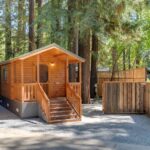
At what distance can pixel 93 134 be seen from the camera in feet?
30.5

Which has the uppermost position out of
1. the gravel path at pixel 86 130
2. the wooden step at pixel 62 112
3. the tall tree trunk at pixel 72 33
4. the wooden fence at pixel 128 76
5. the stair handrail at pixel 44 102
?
the tall tree trunk at pixel 72 33

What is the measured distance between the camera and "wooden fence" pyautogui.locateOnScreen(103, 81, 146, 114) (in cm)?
1346

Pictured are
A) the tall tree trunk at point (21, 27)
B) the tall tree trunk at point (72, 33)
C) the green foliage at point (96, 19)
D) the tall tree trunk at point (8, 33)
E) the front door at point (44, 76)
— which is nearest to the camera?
the front door at point (44, 76)

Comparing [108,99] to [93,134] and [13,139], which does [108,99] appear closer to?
[93,134]

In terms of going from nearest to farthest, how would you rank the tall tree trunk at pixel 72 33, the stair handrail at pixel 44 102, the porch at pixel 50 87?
the stair handrail at pixel 44 102 < the porch at pixel 50 87 < the tall tree trunk at pixel 72 33

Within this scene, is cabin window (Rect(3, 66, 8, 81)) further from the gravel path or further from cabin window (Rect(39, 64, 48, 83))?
the gravel path

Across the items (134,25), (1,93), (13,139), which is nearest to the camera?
(13,139)

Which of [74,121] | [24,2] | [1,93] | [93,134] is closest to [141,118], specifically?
[74,121]

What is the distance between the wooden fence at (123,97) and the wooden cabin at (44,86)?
1.45m

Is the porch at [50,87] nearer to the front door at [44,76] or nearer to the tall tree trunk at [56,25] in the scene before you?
the front door at [44,76]

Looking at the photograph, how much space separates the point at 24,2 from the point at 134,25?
12.6 metres

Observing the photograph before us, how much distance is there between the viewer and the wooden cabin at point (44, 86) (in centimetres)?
1226

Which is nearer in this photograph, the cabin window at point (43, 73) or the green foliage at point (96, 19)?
the cabin window at point (43, 73)

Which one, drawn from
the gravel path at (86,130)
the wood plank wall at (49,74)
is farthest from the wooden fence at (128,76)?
the wood plank wall at (49,74)
